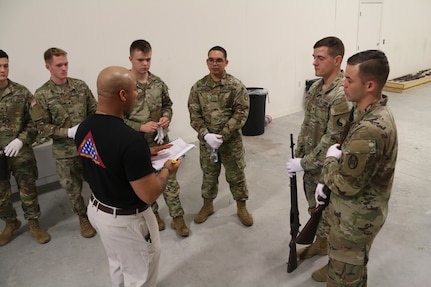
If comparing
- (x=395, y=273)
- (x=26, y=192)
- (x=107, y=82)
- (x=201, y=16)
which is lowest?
(x=395, y=273)

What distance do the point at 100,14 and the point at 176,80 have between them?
4.46 feet

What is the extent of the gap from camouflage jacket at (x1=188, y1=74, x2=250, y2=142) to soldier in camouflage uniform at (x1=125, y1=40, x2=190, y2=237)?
281 mm

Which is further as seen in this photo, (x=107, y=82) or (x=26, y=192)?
(x=26, y=192)

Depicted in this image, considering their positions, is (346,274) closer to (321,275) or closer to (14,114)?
(321,275)

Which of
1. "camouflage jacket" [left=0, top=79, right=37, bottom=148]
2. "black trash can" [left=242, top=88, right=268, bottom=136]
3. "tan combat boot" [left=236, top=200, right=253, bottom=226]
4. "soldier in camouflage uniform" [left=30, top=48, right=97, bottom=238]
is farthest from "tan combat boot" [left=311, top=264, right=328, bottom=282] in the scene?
"black trash can" [left=242, top=88, right=268, bottom=136]

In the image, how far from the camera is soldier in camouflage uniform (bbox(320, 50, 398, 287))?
5.18 ft

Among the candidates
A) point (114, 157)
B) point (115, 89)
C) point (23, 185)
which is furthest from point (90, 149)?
point (23, 185)

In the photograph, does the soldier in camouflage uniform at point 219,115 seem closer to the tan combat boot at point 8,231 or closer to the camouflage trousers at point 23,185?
the camouflage trousers at point 23,185

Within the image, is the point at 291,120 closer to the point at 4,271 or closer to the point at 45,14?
the point at 45,14

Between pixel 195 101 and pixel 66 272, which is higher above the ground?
pixel 195 101

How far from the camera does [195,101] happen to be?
3008 mm

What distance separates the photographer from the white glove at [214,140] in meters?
2.84

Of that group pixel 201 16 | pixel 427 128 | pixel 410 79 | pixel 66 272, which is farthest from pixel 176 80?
pixel 410 79

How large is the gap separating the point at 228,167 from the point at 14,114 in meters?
1.93
